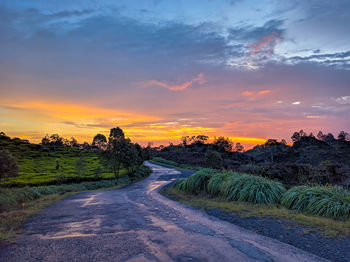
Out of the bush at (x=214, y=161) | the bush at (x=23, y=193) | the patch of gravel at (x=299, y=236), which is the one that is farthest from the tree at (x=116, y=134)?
the patch of gravel at (x=299, y=236)

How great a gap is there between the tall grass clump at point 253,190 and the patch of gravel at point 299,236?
6.68ft

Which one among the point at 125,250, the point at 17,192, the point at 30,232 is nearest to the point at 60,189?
the point at 17,192

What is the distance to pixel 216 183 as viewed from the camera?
11852 millimetres

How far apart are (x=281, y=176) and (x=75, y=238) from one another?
11.1 m

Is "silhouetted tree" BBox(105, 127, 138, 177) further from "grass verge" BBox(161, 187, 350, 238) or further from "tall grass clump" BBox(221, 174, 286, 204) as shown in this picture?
"tall grass clump" BBox(221, 174, 286, 204)

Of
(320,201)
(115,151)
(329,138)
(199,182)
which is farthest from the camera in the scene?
(329,138)

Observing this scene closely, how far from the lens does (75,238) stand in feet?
19.0

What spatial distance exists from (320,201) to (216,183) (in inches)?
197

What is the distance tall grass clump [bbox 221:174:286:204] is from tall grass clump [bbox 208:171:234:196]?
0.53 meters

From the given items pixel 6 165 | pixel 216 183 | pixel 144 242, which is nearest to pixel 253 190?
pixel 216 183

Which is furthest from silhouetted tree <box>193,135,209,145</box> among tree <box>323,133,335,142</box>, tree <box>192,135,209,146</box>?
tree <box>323,133,335,142</box>

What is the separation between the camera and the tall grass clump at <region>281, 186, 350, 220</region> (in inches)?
274

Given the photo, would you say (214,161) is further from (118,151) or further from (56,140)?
(56,140)

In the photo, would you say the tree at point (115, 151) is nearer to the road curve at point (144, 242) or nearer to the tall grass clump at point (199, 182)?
the tall grass clump at point (199, 182)
